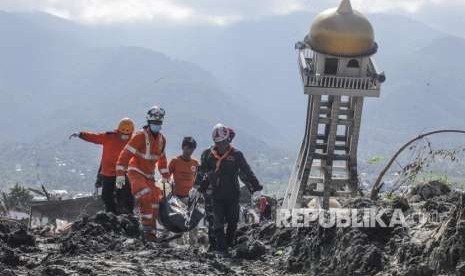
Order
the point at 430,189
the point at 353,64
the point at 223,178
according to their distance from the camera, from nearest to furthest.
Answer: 1. the point at 223,178
2. the point at 430,189
3. the point at 353,64

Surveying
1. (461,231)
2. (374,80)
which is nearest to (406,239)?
(461,231)

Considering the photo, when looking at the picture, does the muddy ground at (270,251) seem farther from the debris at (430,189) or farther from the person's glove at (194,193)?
the debris at (430,189)

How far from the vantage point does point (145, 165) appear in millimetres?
11836

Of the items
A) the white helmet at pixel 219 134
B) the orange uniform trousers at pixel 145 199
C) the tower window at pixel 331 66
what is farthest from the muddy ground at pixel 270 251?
the tower window at pixel 331 66

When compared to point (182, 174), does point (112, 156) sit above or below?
above

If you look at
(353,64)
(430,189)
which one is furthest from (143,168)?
(353,64)

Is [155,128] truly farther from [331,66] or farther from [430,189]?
[331,66]

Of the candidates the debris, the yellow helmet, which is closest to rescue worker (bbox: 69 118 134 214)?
the yellow helmet

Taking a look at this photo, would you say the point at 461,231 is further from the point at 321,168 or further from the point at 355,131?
the point at 321,168

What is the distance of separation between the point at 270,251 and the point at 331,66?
39.0ft

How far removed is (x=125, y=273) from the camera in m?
9.02

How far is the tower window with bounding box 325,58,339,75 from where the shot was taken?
2164 cm

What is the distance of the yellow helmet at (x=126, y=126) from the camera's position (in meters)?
12.8

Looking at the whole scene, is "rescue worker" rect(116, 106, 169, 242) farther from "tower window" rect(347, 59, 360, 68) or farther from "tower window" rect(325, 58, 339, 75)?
"tower window" rect(347, 59, 360, 68)
